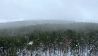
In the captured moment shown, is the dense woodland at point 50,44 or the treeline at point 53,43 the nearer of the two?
the dense woodland at point 50,44

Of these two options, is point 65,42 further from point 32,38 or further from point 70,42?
point 32,38

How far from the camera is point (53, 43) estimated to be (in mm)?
147500

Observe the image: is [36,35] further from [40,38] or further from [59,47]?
[59,47]

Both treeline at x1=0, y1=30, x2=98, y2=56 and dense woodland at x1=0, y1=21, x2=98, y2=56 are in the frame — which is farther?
treeline at x1=0, y1=30, x2=98, y2=56

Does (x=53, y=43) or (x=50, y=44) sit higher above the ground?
(x=53, y=43)

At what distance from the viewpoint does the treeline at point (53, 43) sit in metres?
140

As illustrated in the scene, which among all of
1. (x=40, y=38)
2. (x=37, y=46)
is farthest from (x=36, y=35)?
(x=37, y=46)

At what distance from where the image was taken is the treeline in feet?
458

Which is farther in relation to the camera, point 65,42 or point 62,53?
point 65,42

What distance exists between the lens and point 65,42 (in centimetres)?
14838

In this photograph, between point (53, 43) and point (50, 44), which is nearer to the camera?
Answer: point (50, 44)

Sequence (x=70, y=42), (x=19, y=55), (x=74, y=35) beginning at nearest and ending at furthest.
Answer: (x=19, y=55) < (x=70, y=42) < (x=74, y=35)

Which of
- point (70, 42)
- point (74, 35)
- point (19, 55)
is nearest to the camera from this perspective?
point (19, 55)

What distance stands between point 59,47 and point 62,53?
6435 mm
